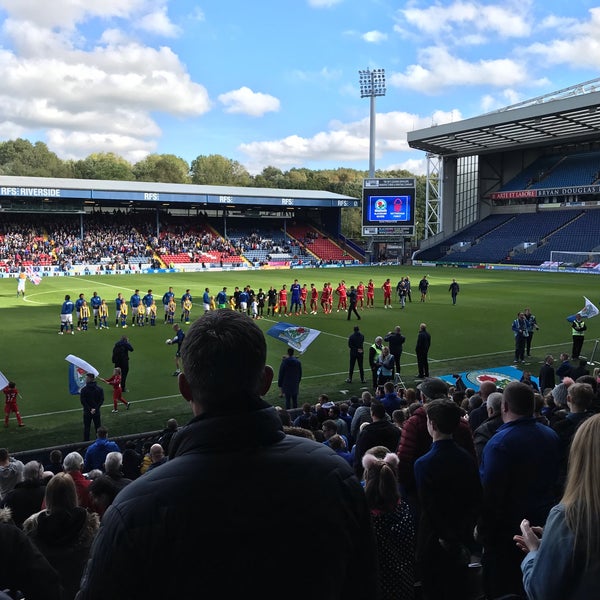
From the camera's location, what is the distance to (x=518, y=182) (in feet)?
255

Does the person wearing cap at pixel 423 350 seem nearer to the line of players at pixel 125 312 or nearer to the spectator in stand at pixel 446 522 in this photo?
the line of players at pixel 125 312

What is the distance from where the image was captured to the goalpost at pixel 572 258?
60312mm

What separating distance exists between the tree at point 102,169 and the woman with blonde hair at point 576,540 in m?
107

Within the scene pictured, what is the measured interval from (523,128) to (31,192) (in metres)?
51.5

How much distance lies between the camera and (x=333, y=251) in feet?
248

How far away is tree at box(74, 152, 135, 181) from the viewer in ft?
333

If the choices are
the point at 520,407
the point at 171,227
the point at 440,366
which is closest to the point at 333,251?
the point at 171,227

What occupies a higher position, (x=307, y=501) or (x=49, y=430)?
(x=307, y=501)

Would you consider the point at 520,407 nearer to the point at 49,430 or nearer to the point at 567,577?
the point at 567,577

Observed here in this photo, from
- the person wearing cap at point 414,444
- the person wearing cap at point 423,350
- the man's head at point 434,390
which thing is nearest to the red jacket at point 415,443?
the person wearing cap at point 414,444

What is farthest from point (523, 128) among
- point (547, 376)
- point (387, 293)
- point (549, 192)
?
point (547, 376)

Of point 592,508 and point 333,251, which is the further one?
point 333,251

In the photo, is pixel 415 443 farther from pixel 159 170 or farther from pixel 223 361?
pixel 159 170

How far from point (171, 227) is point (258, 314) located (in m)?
46.4
